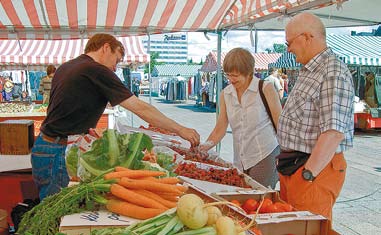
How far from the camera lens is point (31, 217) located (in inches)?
72.2

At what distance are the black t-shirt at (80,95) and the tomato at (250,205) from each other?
3.62 feet

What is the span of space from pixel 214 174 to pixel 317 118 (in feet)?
2.53

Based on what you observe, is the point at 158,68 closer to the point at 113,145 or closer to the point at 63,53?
the point at 63,53

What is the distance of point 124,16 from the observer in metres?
5.09

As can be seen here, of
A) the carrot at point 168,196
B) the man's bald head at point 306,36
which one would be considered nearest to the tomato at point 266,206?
the carrot at point 168,196

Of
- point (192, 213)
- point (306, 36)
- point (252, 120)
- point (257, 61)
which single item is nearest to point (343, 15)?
point (252, 120)

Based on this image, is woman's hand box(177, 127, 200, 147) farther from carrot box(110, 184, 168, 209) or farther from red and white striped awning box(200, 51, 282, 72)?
red and white striped awning box(200, 51, 282, 72)

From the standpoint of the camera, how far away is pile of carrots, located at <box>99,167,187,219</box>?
163cm

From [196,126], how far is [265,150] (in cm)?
1075

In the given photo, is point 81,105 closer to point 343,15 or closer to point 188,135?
point 188,135

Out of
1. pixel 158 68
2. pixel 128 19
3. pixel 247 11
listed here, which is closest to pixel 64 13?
pixel 128 19

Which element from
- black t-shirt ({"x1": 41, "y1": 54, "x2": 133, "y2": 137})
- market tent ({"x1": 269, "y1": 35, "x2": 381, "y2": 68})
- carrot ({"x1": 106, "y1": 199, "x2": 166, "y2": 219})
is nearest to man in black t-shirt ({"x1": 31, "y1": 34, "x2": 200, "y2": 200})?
black t-shirt ({"x1": 41, "y1": 54, "x2": 133, "y2": 137})

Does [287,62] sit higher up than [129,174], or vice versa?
[287,62]

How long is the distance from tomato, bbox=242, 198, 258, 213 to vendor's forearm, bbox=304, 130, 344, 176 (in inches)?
16.5
